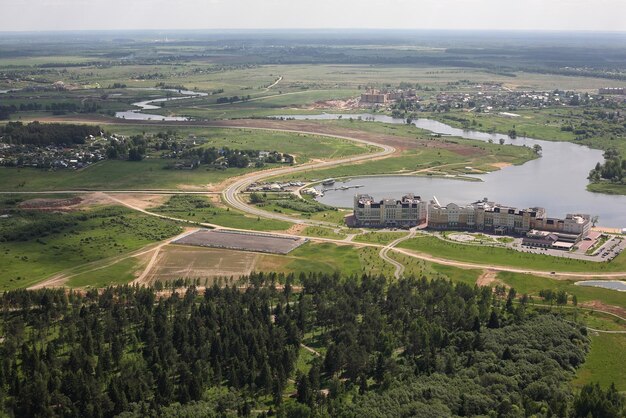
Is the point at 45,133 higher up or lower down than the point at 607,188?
higher up

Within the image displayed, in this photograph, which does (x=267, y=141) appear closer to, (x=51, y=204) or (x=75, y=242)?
(x=51, y=204)

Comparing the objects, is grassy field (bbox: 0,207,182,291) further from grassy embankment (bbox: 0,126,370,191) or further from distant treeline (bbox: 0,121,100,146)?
distant treeline (bbox: 0,121,100,146)

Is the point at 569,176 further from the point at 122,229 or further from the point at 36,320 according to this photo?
the point at 36,320

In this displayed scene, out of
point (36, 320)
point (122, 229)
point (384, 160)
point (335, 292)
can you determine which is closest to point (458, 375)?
point (335, 292)

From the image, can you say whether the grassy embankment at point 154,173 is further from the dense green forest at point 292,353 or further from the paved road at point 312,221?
the dense green forest at point 292,353

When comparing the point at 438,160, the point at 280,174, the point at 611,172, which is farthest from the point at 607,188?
the point at 280,174
